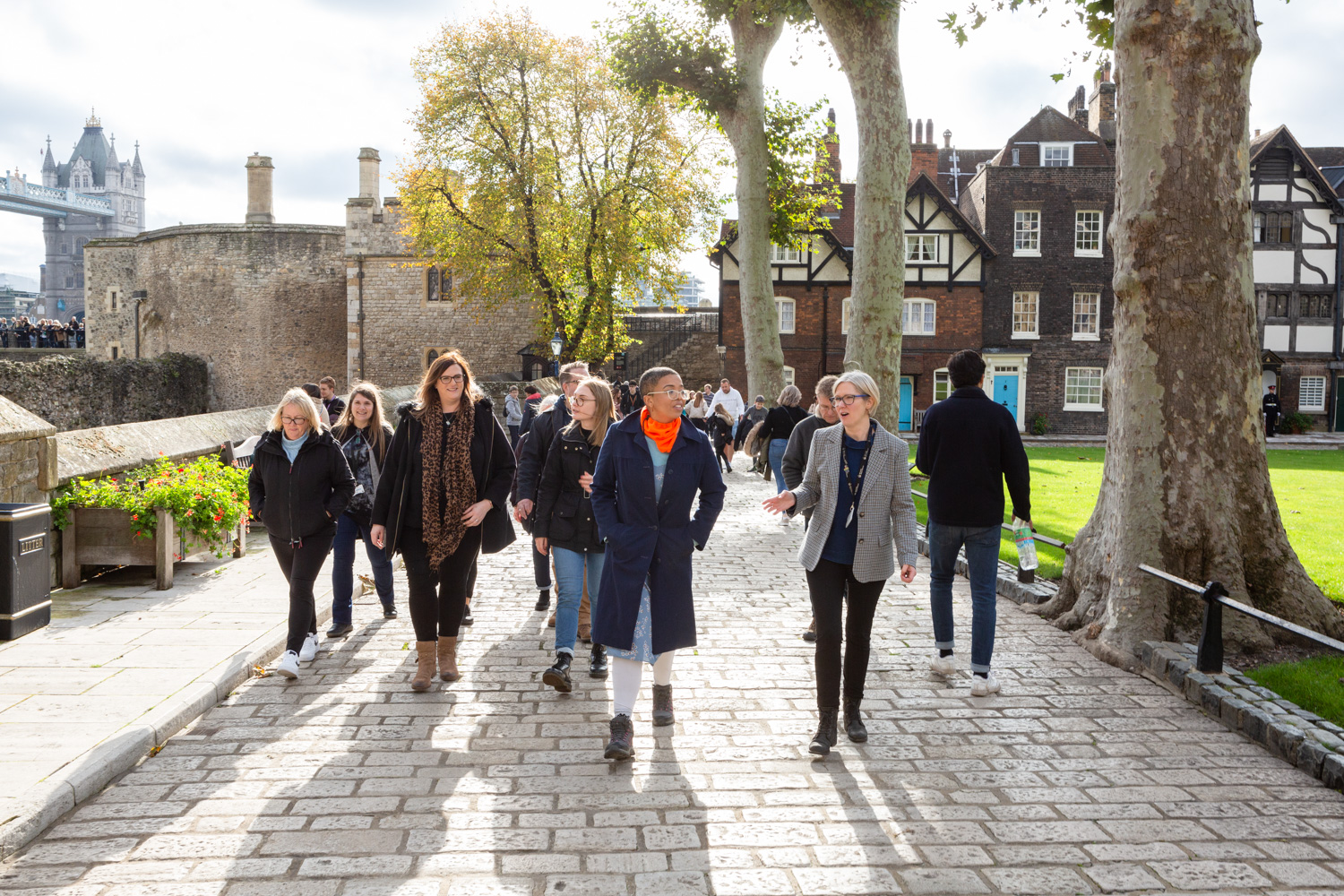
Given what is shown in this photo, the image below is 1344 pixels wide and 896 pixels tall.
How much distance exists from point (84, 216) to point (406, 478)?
6547 inches

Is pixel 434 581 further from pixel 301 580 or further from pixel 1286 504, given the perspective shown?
pixel 1286 504

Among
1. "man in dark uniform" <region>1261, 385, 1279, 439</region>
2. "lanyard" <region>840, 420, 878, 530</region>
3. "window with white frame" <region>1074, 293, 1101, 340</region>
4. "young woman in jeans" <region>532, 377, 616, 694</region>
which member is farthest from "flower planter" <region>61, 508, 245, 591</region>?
"man in dark uniform" <region>1261, 385, 1279, 439</region>

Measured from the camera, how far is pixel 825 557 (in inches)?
196

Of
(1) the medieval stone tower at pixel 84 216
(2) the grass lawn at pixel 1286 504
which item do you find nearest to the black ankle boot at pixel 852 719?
(2) the grass lawn at pixel 1286 504

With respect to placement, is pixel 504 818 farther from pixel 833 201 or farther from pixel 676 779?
pixel 833 201

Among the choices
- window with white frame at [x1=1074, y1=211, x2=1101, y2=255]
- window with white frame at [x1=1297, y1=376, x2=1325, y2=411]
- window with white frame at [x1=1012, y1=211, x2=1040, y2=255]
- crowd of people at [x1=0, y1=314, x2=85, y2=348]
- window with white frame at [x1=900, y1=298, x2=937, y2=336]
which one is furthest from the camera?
crowd of people at [x1=0, y1=314, x2=85, y2=348]

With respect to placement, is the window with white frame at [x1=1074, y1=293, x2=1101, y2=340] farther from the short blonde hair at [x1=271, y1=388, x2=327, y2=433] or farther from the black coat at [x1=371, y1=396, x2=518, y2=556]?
the short blonde hair at [x1=271, y1=388, x2=327, y2=433]

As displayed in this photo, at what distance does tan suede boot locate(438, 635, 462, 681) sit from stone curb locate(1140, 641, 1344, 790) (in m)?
4.19

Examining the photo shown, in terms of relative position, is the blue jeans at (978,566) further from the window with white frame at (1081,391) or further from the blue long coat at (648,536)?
the window with white frame at (1081,391)

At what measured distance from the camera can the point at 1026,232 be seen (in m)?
36.3

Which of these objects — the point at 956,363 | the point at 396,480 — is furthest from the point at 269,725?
the point at 956,363

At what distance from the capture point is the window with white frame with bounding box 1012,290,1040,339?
119 feet

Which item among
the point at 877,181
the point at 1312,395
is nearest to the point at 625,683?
the point at 877,181

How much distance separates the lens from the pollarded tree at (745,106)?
63.0ft
